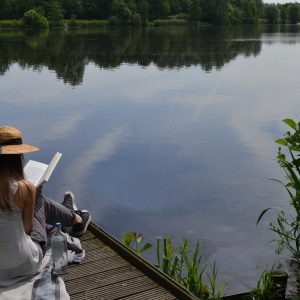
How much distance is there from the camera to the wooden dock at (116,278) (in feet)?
12.9

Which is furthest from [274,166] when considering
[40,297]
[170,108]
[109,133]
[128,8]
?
[128,8]

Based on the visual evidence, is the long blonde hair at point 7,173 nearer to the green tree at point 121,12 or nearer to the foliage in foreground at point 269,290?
the foliage in foreground at point 269,290

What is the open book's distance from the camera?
4.33 meters

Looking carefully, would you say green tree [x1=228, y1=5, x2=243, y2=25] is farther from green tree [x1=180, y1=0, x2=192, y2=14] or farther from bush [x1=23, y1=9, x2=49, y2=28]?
bush [x1=23, y1=9, x2=49, y2=28]

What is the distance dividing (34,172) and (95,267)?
36.8 inches

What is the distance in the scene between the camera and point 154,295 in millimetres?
3953

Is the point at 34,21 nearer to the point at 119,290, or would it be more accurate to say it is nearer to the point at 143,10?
the point at 143,10

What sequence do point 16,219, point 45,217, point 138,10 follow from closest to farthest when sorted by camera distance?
point 16,219
point 45,217
point 138,10

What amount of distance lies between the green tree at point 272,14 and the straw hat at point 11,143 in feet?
383

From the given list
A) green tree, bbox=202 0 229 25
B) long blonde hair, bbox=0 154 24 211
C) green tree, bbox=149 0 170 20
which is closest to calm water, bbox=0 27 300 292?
long blonde hair, bbox=0 154 24 211

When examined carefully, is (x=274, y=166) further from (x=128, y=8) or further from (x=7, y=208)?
(x=128, y=8)

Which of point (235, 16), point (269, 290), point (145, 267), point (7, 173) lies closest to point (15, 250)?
point (7, 173)

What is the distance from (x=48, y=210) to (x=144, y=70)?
20.8 metres

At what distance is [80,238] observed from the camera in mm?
4945
